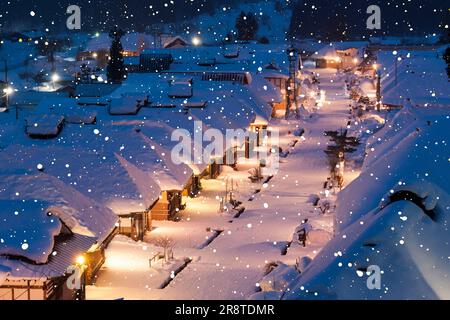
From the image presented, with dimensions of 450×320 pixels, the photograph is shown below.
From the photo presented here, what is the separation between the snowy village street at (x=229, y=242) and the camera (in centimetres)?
1269

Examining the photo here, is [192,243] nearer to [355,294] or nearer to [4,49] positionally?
[355,294]

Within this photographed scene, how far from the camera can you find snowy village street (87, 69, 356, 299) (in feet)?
41.6

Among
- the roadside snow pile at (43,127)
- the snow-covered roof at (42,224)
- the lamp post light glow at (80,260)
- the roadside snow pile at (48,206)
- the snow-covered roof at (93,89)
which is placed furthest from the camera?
the snow-covered roof at (93,89)

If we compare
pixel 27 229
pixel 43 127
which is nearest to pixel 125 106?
pixel 43 127

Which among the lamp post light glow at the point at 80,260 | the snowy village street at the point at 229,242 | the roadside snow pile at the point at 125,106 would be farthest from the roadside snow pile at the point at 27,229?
the roadside snow pile at the point at 125,106

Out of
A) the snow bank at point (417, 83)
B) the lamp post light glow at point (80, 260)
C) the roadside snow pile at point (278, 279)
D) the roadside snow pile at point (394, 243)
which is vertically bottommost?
the roadside snow pile at point (278, 279)

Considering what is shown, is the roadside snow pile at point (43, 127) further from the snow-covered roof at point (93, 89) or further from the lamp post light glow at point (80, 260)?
the snow-covered roof at point (93, 89)

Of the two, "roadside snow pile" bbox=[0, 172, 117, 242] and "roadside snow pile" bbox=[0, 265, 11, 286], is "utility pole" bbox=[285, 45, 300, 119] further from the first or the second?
"roadside snow pile" bbox=[0, 265, 11, 286]

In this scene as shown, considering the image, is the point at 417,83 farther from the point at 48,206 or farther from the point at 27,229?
the point at 27,229

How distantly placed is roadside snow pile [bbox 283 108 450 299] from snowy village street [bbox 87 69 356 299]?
7.37ft

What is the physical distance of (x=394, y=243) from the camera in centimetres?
844

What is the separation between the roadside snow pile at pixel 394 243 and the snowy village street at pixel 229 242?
2246mm

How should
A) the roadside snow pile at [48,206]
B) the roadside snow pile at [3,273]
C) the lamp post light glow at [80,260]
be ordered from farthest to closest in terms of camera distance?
the lamp post light glow at [80,260] → the roadside snow pile at [48,206] → the roadside snow pile at [3,273]
